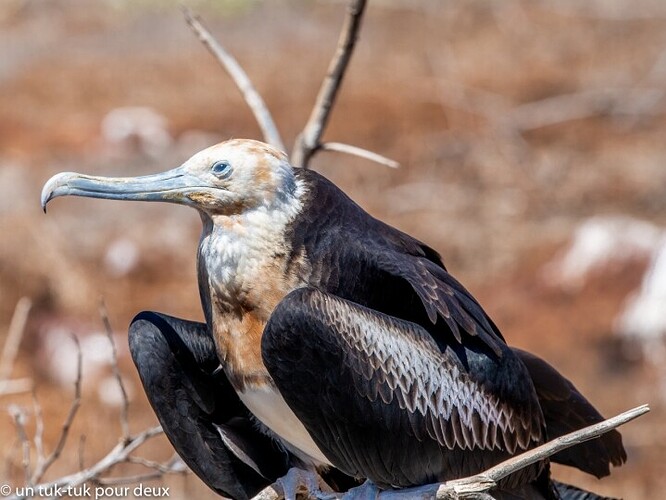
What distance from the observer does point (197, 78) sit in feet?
43.8

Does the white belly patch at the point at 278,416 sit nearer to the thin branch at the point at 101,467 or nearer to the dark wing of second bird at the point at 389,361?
the dark wing of second bird at the point at 389,361

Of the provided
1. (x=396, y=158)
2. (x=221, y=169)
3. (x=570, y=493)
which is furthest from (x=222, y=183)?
(x=396, y=158)

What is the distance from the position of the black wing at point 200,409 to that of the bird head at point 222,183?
1.16 feet

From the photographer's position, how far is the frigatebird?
10.2 ft

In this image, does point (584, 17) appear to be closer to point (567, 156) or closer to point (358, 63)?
point (358, 63)

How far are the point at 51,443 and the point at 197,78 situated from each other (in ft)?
20.9

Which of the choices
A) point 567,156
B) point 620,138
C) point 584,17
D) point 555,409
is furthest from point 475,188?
point 555,409

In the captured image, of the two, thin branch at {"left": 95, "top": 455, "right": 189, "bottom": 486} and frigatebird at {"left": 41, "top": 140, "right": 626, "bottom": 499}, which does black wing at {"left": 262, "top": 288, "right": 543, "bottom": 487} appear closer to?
frigatebird at {"left": 41, "top": 140, "right": 626, "bottom": 499}

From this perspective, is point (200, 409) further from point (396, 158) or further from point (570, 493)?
point (396, 158)

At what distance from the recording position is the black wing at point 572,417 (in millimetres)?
3564

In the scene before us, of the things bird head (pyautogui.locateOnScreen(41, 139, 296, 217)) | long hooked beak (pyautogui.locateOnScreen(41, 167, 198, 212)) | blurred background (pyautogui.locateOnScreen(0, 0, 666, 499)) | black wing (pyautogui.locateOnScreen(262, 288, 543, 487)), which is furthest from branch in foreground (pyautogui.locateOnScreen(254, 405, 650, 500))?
blurred background (pyautogui.locateOnScreen(0, 0, 666, 499))

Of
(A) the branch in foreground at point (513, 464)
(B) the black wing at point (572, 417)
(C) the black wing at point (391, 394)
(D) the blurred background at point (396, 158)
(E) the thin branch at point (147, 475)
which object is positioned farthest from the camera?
(D) the blurred background at point (396, 158)

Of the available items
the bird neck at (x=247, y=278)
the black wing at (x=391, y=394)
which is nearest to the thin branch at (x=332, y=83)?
the bird neck at (x=247, y=278)

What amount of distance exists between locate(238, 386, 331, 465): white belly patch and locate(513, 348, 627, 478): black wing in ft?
2.15
